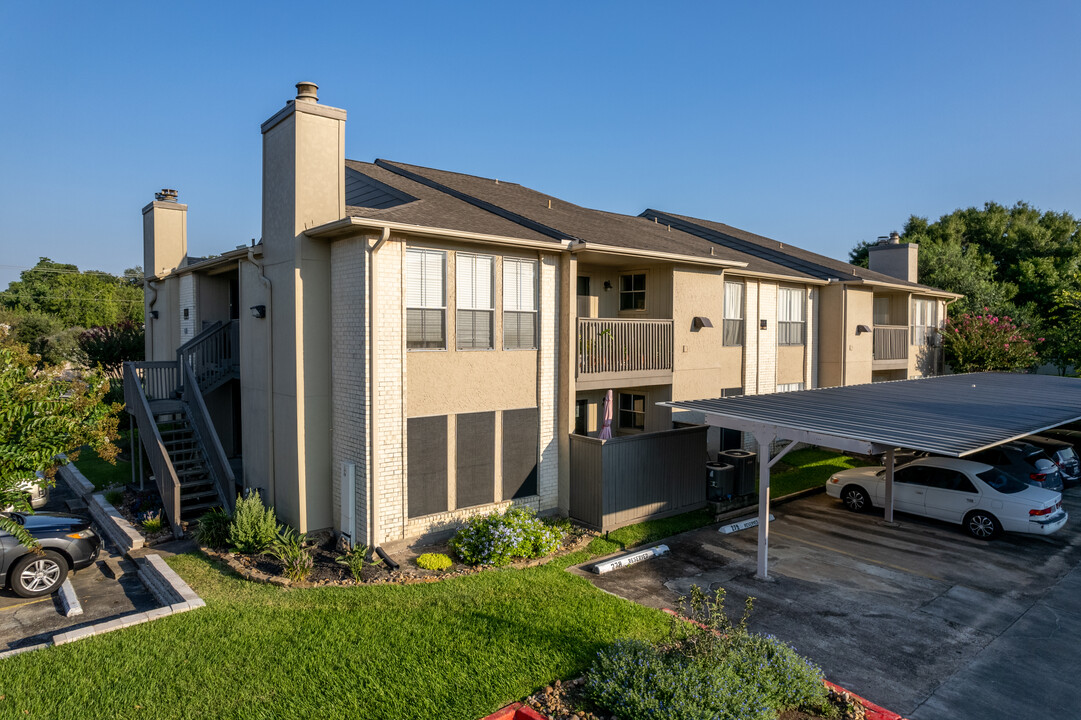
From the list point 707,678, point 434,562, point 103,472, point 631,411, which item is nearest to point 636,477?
point 631,411

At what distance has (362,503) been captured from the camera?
1163 cm

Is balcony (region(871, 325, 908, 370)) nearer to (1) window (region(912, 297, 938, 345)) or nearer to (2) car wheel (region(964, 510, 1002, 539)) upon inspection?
(1) window (region(912, 297, 938, 345))

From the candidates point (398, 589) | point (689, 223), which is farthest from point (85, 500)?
point (689, 223)

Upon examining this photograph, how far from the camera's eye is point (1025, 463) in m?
15.7

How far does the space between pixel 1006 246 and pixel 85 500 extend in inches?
2202

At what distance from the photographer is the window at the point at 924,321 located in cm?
2616

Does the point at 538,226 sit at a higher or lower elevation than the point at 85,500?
higher

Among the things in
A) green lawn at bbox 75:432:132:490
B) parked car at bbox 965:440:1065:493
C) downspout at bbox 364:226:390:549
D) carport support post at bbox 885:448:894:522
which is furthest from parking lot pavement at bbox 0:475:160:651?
parked car at bbox 965:440:1065:493

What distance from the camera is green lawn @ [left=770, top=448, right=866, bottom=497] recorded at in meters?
17.5

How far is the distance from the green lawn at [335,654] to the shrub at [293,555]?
1.31 feet

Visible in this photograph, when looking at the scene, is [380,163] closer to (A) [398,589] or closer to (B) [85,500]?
(B) [85,500]

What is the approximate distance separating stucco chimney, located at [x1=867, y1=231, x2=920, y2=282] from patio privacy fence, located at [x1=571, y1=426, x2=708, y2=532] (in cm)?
1928

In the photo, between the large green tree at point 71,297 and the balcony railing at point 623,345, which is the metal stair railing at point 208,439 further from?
the large green tree at point 71,297

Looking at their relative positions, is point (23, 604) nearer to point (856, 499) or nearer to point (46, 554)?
point (46, 554)
